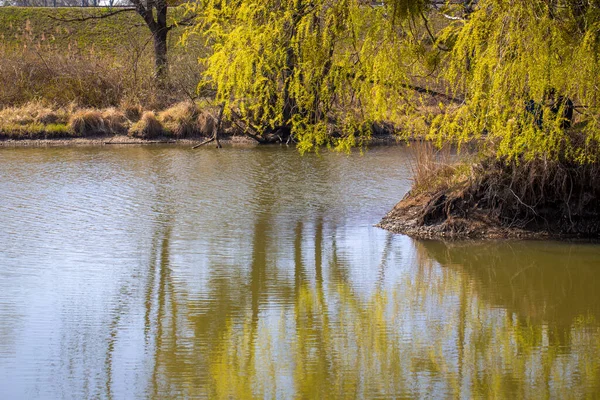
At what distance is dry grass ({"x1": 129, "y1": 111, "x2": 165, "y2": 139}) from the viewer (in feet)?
73.9

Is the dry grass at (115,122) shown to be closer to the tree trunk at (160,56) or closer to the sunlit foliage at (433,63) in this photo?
the tree trunk at (160,56)

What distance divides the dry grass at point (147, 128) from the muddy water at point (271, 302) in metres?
7.92

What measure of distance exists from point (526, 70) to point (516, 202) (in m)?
2.12

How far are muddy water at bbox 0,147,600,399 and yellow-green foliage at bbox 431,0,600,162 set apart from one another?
1.37 meters

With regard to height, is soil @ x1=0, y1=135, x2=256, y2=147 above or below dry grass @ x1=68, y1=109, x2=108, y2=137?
below

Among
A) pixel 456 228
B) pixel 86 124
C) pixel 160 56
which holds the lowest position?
pixel 456 228

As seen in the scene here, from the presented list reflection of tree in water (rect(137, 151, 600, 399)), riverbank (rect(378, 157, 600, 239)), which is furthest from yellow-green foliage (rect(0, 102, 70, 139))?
riverbank (rect(378, 157, 600, 239))

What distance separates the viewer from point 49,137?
22.2 meters

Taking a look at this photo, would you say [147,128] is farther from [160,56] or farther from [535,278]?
[535,278]

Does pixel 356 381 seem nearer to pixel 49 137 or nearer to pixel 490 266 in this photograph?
pixel 490 266

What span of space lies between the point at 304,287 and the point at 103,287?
1.96 meters

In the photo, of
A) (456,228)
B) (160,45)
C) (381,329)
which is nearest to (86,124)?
(160,45)

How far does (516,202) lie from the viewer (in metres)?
11.0

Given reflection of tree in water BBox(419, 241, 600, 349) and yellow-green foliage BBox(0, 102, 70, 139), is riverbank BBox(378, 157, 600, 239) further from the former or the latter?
yellow-green foliage BBox(0, 102, 70, 139)
